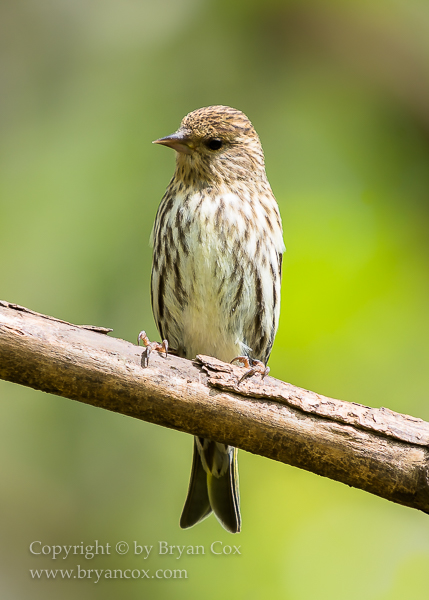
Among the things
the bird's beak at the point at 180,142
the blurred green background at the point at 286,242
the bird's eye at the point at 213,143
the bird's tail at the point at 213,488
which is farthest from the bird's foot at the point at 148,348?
the blurred green background at the point at 286,242

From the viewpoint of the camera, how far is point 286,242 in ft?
18.0

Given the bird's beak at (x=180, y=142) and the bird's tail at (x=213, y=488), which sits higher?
the bird's beak at (x=180, y=142)

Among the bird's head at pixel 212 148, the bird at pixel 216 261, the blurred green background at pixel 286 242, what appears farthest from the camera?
the blurred green background at pixel 286 242

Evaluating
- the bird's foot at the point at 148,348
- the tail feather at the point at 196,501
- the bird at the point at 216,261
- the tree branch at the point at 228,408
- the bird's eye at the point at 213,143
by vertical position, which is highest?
the bird's eye at the point at 213,143

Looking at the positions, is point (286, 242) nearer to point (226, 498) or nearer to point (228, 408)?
point (226, 498)

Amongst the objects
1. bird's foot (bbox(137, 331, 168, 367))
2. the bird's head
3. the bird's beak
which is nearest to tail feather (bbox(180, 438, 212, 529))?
bird's foot (bbox(137, 331, 168, 367))

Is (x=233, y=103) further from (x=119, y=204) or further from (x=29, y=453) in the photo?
(x=29, y=453)

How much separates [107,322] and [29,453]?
52.6 inches

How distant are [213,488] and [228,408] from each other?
1326mm

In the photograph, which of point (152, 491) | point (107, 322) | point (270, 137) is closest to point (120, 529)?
point (152, 491)

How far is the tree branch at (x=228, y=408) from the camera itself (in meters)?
2.79

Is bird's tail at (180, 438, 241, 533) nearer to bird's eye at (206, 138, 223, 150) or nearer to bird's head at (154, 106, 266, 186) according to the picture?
bird's head at (154, 106, 266, 186)

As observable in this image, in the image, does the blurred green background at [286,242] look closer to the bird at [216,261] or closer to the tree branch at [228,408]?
the bird at [216,261]

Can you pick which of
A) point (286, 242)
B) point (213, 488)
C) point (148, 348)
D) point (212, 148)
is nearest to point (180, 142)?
point (212, 148)
